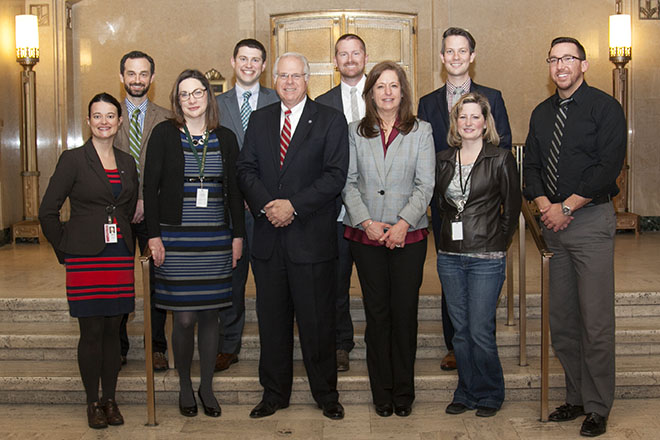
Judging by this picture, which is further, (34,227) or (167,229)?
(34,227)

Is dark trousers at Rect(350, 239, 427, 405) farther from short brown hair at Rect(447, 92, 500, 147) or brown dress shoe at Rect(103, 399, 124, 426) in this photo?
brown dress shoe at Rect(103, 399, 124, 426)

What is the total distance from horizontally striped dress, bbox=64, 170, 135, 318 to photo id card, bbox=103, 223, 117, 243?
31 mm

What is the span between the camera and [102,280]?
387 cm

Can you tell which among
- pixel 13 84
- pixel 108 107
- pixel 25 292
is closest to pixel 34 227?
pixel 13 84

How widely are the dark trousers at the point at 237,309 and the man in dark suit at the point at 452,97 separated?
1.08m

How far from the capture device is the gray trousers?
3787 millimetres

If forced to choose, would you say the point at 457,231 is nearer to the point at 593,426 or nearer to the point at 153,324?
the point at 593,426

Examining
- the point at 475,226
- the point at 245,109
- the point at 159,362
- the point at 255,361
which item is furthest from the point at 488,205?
the point at 159,362

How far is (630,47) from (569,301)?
19.5ft

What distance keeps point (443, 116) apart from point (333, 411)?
1.75 metres

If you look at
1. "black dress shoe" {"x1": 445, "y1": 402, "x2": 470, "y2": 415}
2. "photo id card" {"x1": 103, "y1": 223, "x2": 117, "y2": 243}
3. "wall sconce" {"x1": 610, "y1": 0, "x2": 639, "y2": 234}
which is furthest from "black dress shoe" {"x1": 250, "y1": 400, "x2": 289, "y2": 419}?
"wall sconce" {"x1": 610, "y1": 0, "x2": 639, "y2": 234}

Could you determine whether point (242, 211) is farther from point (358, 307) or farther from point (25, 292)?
point (25, 292)

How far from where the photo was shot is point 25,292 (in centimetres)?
559

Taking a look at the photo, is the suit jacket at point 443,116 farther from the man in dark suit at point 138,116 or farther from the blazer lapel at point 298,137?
the man in dark suit at point 138,116
